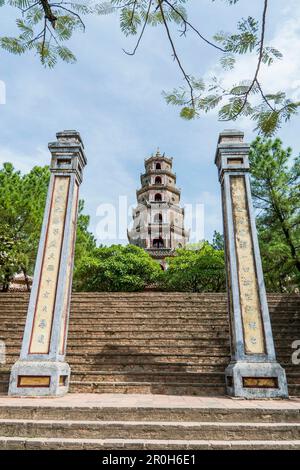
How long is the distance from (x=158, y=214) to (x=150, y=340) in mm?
20661

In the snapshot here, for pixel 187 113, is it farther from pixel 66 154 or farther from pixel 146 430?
pixel 66 154

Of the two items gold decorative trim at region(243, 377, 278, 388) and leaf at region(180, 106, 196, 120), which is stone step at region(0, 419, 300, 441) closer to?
gold decorative trim at region(243, 377, 278, 388)

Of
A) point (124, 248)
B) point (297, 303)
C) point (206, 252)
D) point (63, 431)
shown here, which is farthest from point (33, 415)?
point (124, 248)

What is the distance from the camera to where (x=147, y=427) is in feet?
10.0

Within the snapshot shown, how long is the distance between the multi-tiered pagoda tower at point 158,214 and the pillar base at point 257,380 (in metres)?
20.0

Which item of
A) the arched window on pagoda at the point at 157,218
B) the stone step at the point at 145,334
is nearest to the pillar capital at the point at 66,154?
the stone step at the point at 145,334

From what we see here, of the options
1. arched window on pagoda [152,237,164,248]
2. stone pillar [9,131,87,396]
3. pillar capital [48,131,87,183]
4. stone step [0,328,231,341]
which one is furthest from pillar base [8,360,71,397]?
arched window on pagoda [152,237,164,248]

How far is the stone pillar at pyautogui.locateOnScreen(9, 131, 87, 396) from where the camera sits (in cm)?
490

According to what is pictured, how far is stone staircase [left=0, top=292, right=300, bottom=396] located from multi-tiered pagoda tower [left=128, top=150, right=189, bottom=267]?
52.0 ft

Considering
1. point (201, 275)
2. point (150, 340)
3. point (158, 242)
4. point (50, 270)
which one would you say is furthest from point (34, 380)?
point (158, 242)

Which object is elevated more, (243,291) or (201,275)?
(201,275)

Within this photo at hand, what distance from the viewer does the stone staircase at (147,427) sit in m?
2.84

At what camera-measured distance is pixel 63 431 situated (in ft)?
10.0
